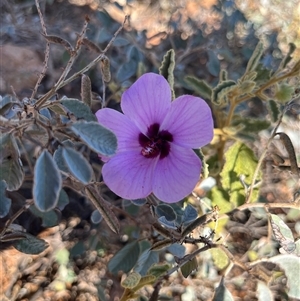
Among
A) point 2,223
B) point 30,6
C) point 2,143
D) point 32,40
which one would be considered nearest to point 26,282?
point 2,223

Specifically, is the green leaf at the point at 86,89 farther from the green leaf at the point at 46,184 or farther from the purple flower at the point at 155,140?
the green leaf at the point at 46,184

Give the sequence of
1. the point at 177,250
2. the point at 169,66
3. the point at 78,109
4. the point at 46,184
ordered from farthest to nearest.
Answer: the point at 177,250 < the point at 169,66 < the point at 78,109 < the point at 46,184

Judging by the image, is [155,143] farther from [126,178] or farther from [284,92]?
[284,92]

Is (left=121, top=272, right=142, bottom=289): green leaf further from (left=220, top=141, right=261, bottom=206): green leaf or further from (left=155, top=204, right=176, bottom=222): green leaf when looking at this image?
(left=220, top=141, right=261, bottom=206): green leaf

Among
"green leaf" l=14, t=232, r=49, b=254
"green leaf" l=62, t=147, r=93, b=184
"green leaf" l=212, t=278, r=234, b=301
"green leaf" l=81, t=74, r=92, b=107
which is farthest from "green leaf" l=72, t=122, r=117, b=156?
"green leaf" l=212, t=278, r=234, b=301

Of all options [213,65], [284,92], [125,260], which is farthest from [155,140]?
[213,65]
